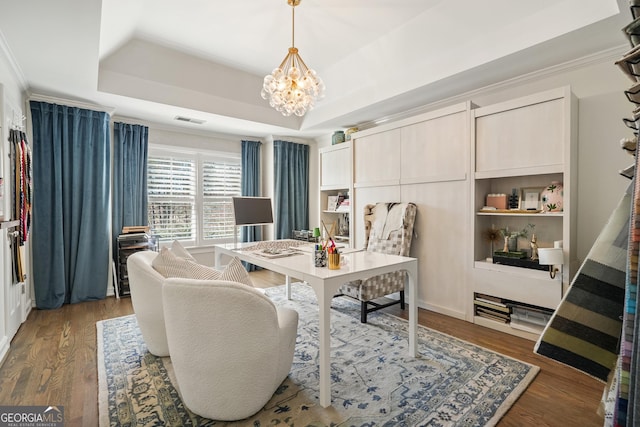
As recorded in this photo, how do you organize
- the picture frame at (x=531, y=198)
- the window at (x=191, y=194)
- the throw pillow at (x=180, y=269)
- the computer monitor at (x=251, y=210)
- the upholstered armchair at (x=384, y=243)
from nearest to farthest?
the throw pillow at (x=180, y=269), the picture frame at (x=531, y=198), the upholstered armchair at (x=384, y=243), the computer monitor at (x=251, y=210), the window at (x=191, y=194)

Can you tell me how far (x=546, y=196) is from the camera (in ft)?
8.69

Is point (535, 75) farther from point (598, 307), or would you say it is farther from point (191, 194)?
point (191, 194)

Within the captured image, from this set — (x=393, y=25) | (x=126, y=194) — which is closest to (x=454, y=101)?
(x=393, y=25)

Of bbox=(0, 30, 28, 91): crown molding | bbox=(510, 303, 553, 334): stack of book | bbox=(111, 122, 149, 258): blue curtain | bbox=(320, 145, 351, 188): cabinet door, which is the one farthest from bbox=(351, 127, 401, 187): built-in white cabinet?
bbox=(0, 30, 28, 91): crown molding

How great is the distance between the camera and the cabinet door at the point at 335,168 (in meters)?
4.40

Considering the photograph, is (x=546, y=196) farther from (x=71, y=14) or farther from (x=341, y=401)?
(x=71, y=14)

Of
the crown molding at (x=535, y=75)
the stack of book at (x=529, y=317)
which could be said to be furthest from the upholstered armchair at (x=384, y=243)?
the crown molding at (x=535, y=75)

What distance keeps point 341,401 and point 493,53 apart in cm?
294

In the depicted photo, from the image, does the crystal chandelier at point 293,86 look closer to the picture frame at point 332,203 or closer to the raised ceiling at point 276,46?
the raised ceiling at point 276,46

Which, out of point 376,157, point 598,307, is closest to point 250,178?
point 376,157

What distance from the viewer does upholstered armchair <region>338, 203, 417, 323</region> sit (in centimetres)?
294

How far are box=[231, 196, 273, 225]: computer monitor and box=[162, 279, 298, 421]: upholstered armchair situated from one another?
2.53m

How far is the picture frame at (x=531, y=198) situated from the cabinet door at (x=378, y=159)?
125 cm

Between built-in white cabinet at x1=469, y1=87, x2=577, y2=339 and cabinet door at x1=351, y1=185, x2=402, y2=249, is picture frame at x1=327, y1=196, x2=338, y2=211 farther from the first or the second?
built-in white cabinet at x1=469, y1=87, x2=577, y2=339
